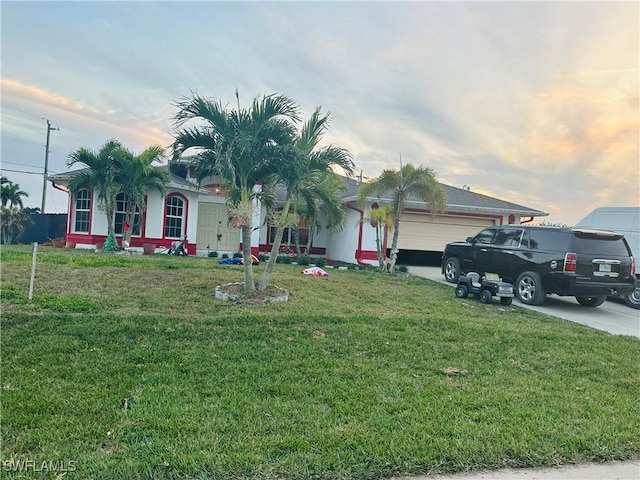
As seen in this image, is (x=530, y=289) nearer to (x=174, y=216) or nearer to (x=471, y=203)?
(x=471, y=203)

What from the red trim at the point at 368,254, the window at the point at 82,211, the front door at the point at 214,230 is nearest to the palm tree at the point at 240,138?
the red trim at the point at 368,254

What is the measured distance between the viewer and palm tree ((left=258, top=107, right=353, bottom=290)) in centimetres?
789

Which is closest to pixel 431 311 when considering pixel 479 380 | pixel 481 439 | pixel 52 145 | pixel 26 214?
pixel 479 380

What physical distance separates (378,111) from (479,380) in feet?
41.0

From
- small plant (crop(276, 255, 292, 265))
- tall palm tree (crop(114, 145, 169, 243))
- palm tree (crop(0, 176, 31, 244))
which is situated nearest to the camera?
tall palm tree (crop(114, 145, 169, 243))

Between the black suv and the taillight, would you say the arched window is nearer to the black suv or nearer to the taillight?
the black suv

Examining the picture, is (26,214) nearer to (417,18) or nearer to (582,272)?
(417,18)

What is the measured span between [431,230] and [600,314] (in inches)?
358

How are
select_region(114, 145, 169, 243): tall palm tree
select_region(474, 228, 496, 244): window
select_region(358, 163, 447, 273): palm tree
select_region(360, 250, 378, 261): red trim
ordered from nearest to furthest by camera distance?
select_region(474, 228, 496, 244): window
select_region(358, 163, 447, 273): palm tree
select_region(114, 145, 169, 243): tall palm tree
select_region(360, 250, 378, 261): red trim

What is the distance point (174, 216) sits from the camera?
16922 millimetres

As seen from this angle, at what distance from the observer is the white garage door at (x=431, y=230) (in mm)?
17688

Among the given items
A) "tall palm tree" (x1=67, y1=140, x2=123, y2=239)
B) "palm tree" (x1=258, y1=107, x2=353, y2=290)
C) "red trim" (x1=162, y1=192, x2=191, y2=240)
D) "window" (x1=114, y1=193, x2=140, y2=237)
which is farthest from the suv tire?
"window" (x1=114, y1=193, x2=140, y2=237)

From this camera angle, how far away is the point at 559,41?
33.5 feet

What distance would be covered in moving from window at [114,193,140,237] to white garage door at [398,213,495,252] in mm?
10836
